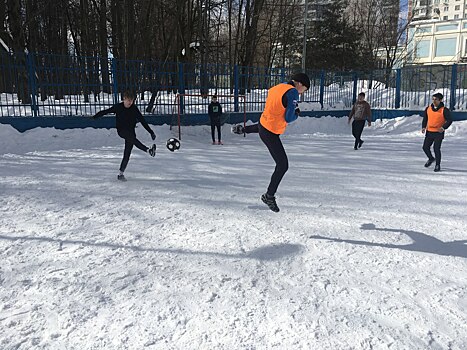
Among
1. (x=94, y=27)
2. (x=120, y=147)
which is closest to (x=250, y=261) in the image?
(x=120, y=147)

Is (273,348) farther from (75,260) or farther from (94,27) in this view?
(94,27)

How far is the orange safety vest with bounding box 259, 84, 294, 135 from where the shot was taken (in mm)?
4363

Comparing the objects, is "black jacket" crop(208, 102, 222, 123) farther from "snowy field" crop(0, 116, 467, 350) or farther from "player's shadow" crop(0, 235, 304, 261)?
"player's shadow" crop(0, 235, 304, 261)

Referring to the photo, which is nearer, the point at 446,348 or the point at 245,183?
the point at 446,348

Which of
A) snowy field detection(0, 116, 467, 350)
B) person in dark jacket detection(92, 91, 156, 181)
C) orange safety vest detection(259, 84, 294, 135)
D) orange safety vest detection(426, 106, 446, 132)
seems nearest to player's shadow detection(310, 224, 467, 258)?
snowy field detection(0, 116, 467, 350)

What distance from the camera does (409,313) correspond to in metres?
2.54

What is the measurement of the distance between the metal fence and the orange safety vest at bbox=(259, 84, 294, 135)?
29.3 feet

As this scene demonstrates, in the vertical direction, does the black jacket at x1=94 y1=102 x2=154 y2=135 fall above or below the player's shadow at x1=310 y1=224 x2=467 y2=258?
above

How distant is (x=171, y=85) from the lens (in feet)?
44.7

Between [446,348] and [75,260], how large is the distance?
117 inches

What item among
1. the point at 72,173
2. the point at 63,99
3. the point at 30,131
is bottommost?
the point at 72,173

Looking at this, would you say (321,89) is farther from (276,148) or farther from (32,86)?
(276,148)

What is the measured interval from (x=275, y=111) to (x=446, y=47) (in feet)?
222

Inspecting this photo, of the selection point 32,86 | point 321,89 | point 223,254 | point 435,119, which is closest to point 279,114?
point 223,254
